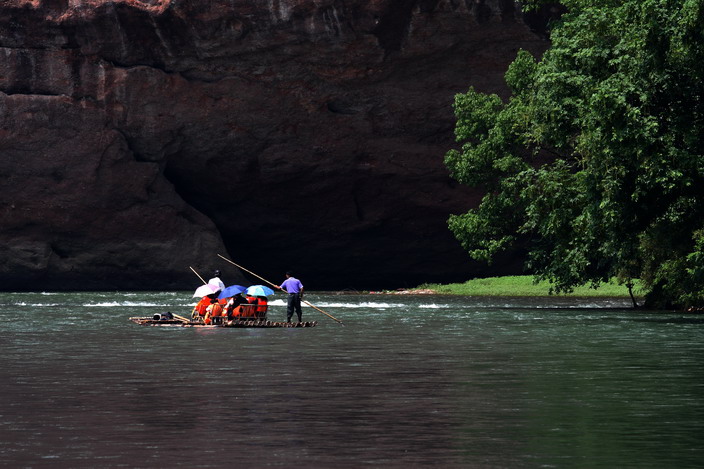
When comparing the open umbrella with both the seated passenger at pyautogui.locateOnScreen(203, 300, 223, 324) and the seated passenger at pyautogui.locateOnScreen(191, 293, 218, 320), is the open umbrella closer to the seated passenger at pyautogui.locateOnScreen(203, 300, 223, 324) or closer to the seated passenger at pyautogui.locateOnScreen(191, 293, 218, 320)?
the seated passenger at pyautogui.locateOnScreen(191, 293, 218, 320)

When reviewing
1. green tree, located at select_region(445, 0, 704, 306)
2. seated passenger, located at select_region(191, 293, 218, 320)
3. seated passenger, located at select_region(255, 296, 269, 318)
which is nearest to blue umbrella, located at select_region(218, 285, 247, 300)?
seated passenger, located at select_region(255, 296, 269, 318)

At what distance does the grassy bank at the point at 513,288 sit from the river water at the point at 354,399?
115 ft

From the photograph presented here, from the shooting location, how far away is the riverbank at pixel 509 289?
7053cm

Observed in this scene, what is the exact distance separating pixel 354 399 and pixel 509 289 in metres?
59.0

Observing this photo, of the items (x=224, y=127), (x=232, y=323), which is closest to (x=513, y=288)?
(x=224, y=127)

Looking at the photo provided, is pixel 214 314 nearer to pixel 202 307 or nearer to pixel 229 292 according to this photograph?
pixel 229 292

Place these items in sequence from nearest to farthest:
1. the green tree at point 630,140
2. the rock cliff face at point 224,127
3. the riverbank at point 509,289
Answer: the green tree at point 630,140
the riverbank at point 509,289
the rock cliff face at point 224,127

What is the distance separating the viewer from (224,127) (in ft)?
267

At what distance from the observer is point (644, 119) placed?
3853cm

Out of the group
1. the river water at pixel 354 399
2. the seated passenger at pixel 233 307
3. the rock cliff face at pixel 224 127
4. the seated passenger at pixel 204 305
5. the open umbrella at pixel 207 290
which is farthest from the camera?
the rock cliff face at pixel 224 127

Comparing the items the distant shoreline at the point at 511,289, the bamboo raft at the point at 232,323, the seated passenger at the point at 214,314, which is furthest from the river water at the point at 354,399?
the distant shoreline at the point at 511,289

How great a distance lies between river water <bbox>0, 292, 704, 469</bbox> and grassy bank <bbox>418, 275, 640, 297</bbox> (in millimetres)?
35003

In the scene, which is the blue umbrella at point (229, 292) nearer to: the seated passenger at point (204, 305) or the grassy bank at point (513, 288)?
the seated passenger at point (204, 305)

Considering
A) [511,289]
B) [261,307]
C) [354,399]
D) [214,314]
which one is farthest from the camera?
[511,289]
